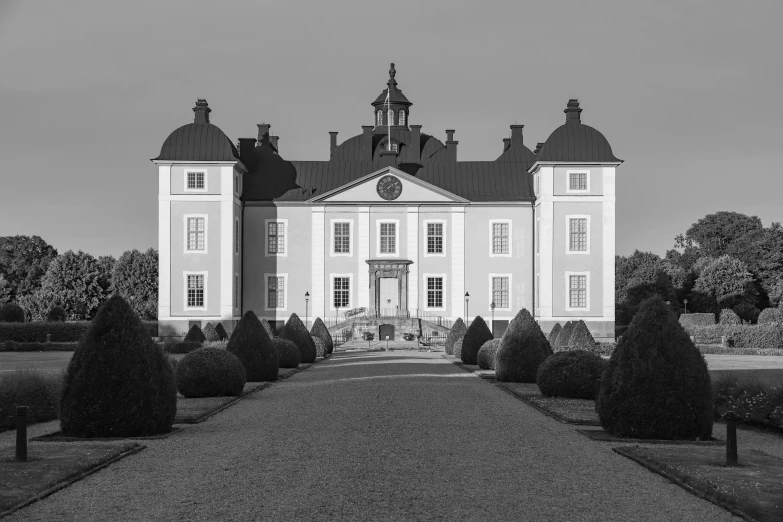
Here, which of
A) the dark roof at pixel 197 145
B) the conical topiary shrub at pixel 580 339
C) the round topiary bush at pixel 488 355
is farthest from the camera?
the dark roof at pixel 197 145

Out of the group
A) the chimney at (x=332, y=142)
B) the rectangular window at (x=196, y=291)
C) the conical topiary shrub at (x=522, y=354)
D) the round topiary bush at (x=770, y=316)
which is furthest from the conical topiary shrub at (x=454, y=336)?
the chimney at (x=332, y=142)

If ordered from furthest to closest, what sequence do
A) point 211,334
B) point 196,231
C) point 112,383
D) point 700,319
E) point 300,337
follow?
point 700,319
point 196,231
point 211,334
point 300,337
point 112,383

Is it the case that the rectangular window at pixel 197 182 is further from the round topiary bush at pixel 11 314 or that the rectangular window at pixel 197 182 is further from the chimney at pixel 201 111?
the round topiary bush at pixel 11 314

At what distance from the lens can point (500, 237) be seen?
1939 inches

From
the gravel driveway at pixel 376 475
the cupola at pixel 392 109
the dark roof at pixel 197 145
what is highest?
the cupola at pixel 392 109

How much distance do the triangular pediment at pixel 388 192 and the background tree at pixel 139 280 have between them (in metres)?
Answer: 24.3

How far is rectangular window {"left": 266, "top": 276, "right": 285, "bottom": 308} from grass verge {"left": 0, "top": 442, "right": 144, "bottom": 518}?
3728cm

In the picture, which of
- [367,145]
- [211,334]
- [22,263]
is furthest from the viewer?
[22,263]

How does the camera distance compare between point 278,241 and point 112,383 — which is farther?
point 278,241

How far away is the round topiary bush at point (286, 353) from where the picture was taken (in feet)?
89.0

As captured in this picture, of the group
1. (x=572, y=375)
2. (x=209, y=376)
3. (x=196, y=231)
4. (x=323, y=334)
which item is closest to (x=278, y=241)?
(x=196, y=231)

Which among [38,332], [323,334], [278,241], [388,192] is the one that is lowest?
[38,332]

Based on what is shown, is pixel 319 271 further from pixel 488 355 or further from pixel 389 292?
pixel 488 355

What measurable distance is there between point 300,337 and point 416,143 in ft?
78.4
